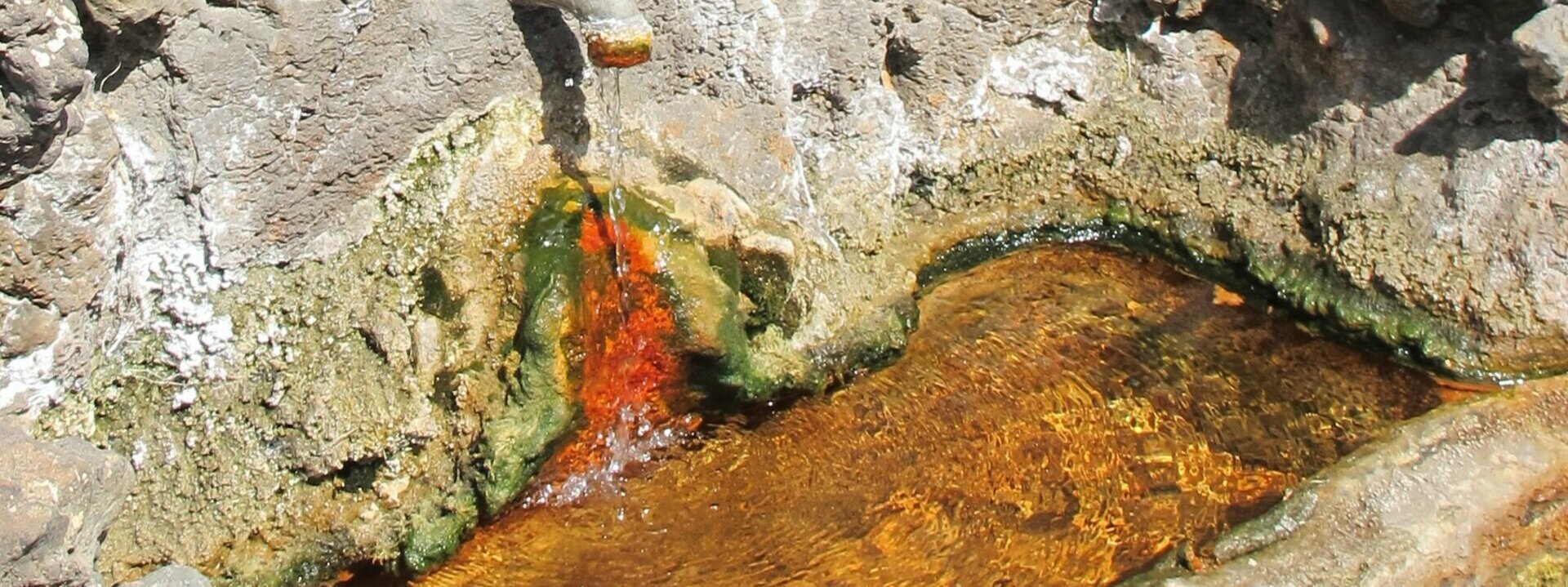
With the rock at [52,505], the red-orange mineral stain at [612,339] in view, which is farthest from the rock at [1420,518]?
Result: the rock at [52,505]

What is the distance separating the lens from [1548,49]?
4641mm

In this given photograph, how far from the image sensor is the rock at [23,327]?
3588 mm

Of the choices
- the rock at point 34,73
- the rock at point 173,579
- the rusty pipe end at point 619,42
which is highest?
the rock at point 34,73

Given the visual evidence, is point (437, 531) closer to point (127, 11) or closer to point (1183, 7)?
point (127, 11)

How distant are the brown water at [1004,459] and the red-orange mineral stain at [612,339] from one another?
Result: 0.62 ft

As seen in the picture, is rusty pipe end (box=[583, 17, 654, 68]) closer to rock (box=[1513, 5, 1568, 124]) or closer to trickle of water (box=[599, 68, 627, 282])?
trickle of water (box=[599, 68, 627, 282])

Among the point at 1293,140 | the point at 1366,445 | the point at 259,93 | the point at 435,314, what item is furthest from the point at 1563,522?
the point at 259,93

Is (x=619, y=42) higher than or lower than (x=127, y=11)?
lower

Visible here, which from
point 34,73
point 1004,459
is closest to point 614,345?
point 1004,459

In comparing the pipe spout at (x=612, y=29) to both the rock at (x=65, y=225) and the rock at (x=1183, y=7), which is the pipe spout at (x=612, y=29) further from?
the rock at (x=1183, y=7)

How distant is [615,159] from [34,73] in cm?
183

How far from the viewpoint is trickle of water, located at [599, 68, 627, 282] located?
4.66 metres

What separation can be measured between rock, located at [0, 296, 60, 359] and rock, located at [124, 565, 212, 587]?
594 mm

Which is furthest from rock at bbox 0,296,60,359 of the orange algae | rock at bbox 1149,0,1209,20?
rock at bbox 1149,0,1209,20
